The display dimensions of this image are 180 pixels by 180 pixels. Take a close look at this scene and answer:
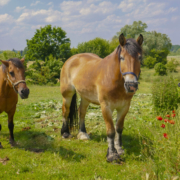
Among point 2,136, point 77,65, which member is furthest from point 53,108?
point 77,65

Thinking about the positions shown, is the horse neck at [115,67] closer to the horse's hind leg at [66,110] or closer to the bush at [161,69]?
the horse's hind leg at [66,110]

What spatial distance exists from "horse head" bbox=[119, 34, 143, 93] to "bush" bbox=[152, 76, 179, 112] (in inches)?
141

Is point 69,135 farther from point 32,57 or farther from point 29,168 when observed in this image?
point 32,57

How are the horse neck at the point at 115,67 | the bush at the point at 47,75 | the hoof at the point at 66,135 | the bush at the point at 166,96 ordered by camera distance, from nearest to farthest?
1. the horse neck at the point at 115,67
2. the hoof at the point at 66,135
3. the bush at the point at 166,96
4. the bush at the point at 47,75

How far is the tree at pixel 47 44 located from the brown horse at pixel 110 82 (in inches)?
1289

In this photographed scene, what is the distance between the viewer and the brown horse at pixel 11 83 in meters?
3.85

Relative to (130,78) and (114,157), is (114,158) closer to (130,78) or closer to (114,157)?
(114,157)

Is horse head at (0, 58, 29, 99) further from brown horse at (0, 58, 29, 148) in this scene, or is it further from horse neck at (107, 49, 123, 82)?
horse neck at (107, 49, 123, 82)

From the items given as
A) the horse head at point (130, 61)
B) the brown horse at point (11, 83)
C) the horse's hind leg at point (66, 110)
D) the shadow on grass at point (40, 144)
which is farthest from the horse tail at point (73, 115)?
the horse head at point (130, 61)

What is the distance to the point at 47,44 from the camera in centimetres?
3603

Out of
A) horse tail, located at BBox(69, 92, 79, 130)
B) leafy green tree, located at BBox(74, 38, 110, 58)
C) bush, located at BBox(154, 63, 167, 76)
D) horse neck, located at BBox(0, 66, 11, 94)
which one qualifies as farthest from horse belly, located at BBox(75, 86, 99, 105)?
leafy green tree, located at BBox(74, 38, 110, 58)

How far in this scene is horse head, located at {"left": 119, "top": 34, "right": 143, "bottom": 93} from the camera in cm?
292

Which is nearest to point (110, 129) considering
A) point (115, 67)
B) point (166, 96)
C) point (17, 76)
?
point (115, 67)

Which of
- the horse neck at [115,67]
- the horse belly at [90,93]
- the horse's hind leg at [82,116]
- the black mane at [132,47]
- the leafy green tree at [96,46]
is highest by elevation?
the leafy green tree at [96,46]
